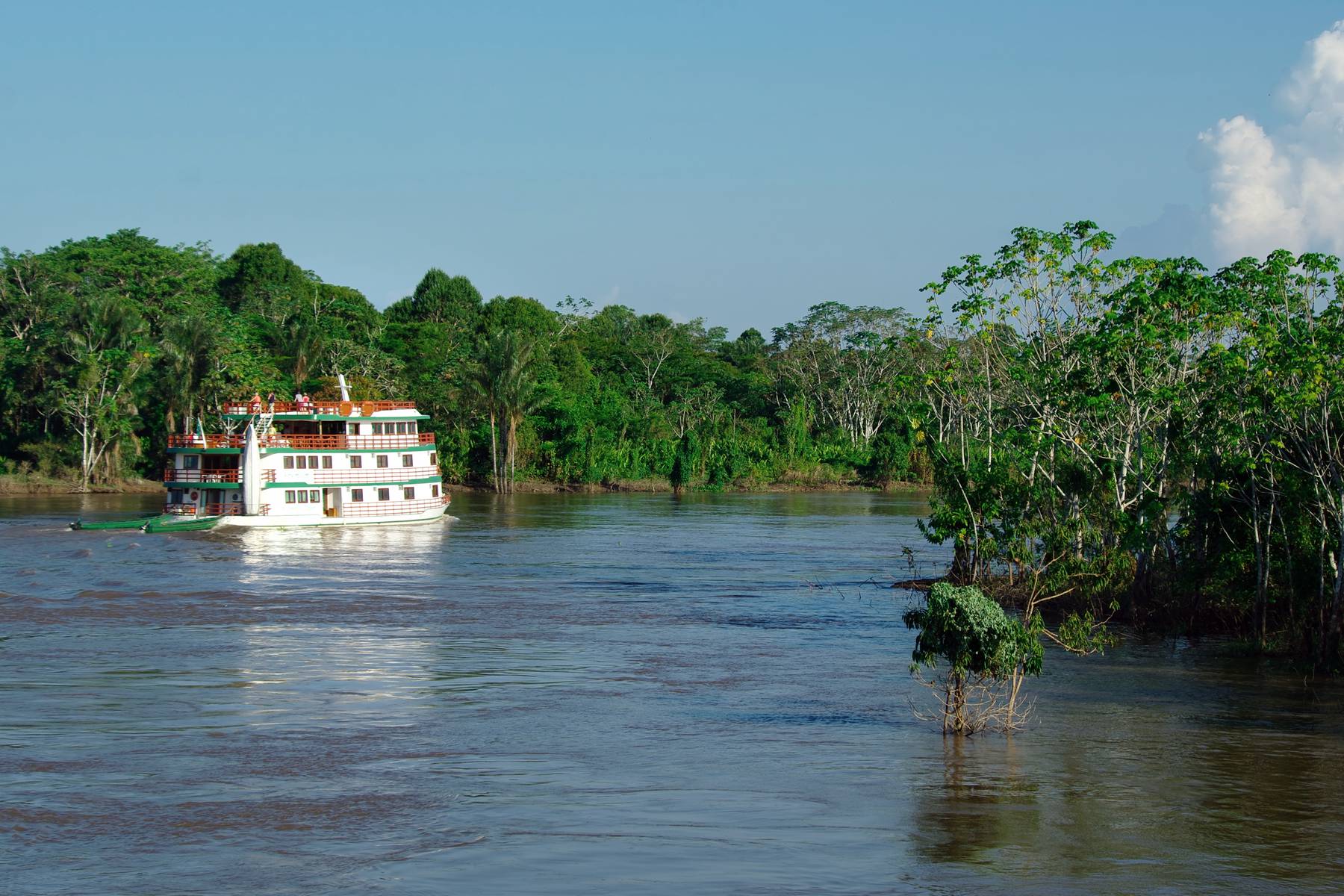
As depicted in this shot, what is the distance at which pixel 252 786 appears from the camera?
51.1 feet

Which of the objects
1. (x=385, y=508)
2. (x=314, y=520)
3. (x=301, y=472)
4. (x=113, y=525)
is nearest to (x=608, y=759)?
(x=113, y=525)

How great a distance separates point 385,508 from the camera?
2327 inches

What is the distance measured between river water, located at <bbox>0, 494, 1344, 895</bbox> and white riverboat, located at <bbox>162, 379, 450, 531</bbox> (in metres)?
19.5

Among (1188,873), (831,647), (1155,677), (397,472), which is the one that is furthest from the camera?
(397,472)

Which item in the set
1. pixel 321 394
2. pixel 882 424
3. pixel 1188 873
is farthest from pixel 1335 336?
pixel 882 424

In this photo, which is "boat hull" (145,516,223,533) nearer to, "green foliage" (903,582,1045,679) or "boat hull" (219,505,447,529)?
"boat hull" (219,505,447,529)

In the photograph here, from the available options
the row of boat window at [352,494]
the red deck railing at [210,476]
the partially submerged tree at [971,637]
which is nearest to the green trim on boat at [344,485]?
the row of boat window at [352,494]

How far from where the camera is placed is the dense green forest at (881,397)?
23.3m

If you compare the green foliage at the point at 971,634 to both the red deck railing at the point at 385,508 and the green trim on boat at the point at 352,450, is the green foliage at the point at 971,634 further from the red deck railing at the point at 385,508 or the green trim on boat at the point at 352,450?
the red deck railing at the point at 385,508

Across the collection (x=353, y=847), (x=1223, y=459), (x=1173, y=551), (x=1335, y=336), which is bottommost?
(x=353, y=847)

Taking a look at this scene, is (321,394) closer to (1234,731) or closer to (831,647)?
(831,647)

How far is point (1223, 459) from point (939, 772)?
11.2m

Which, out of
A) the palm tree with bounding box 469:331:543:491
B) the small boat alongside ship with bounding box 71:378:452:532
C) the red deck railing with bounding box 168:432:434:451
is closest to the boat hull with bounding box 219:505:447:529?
the small boat alongside ship with bounding box 71:378:452:532

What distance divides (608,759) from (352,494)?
43.1m
